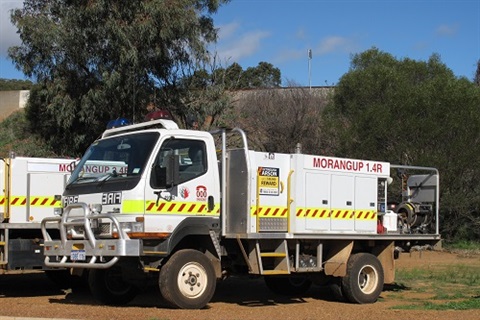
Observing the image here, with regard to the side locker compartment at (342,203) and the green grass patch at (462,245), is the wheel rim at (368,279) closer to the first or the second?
the side locker compartment at (342,203)

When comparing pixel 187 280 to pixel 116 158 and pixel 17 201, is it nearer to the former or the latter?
pixel 116 158

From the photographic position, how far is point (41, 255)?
1282 centimetres

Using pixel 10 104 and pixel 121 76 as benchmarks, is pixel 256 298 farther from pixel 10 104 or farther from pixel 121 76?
pixel 10 104

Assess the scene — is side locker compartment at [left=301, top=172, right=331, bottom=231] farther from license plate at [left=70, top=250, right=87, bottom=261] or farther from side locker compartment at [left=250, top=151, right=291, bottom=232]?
license plate at [left=70, top=250, right=87, bottom=261]

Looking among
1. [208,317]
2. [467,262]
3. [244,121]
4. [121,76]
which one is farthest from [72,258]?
[244,121]

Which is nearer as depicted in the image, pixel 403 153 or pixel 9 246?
pixel 9 246

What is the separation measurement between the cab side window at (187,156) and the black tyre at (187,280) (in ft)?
3.92

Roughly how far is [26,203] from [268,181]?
484 cm

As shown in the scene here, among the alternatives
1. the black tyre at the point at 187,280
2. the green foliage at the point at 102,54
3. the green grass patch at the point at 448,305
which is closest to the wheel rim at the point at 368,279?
the green grass patch at the point at 448,305

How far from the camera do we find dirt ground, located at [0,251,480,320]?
412 inches

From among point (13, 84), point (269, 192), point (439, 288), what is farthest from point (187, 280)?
point (13, 84)

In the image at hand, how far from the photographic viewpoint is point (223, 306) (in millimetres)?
11945

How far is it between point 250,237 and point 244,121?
936 inches

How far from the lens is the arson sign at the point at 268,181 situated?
11.6 m
